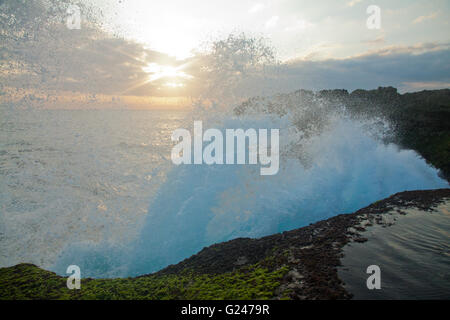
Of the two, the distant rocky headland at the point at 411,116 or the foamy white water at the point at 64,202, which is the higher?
the distant rocky headland at the point at 411,116

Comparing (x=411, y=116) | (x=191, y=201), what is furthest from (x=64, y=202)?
(x=411, y=116)

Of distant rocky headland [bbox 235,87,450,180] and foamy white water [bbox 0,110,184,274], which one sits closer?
foamy white water [bbox 0,110,184,274]

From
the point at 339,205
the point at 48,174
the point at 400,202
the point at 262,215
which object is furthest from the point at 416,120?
the point at 48,174

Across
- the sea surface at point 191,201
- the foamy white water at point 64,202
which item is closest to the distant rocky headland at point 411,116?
the sea surface at point 191,201

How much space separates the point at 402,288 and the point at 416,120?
2415 centimetres

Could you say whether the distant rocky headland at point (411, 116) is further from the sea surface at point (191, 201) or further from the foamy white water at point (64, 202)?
the foamy white water at point (64, 202)

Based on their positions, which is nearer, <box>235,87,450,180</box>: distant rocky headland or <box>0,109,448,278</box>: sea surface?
<box>0,109,448,278</box>: sea surface

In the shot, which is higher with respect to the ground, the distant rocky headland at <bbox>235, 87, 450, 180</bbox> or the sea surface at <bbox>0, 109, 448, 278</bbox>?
the distant rocky headland at <bbox>235, 87, 450, 180</bbox>

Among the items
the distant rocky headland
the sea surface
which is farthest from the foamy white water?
the distant rocky headland

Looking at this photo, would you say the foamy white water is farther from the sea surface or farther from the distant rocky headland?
the distant rocky headland

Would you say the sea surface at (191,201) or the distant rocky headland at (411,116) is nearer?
the sea surface at (191,201)
